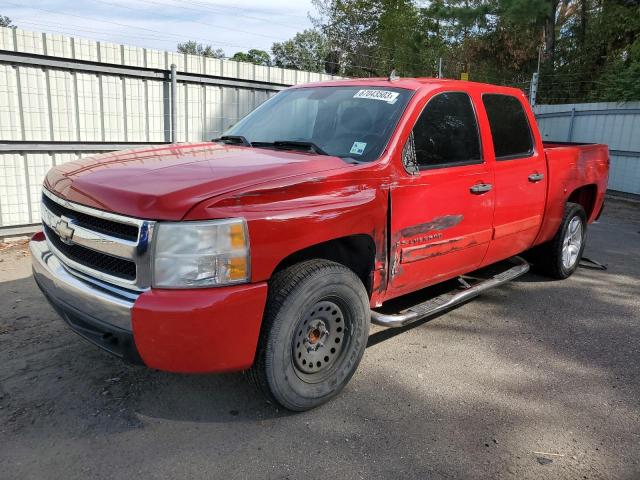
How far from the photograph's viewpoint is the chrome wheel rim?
5.75 meters

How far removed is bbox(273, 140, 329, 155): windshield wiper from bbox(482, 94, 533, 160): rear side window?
5.58ft

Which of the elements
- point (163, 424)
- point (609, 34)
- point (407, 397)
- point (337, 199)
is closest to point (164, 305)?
point (163, 424)

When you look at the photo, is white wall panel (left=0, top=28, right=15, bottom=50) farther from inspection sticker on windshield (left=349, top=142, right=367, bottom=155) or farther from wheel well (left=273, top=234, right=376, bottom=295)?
A: wheel well (left=273, top=234, right=376, bottom=295)

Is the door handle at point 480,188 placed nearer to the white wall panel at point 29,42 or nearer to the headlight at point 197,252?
the headlight at point 197,252

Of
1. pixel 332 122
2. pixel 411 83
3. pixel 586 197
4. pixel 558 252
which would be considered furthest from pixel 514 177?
pixel 586 197

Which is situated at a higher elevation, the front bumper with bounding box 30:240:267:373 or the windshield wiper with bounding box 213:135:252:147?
the windshield wiper with bounding box 213:135:252:147

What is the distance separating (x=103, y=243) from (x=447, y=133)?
2.53 meters

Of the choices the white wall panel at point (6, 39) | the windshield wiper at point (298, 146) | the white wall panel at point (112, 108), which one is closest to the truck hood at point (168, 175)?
the windshield wiper at point (298, 146)

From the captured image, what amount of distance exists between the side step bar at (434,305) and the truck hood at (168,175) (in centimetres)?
107

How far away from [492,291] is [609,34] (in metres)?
22.7

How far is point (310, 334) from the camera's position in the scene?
10.1 feet

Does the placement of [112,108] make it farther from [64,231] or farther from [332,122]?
[64,231]

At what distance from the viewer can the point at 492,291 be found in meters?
5.52

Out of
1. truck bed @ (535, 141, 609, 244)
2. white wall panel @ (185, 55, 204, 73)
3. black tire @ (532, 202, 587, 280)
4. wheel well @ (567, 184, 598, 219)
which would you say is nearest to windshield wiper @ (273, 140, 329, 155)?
truck bed @ (535, 141, 609, 244)
